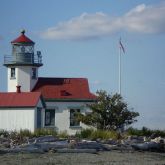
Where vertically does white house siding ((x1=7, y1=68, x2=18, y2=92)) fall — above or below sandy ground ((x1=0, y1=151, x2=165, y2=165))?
above

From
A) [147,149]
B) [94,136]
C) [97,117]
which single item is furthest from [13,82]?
[147,149]

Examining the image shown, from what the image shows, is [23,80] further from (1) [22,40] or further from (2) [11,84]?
(1) [22,40]

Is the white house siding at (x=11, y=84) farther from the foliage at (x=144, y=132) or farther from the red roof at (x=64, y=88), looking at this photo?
the foliage at (x=144, y=132)

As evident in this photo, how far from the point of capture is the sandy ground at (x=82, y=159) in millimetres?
19612

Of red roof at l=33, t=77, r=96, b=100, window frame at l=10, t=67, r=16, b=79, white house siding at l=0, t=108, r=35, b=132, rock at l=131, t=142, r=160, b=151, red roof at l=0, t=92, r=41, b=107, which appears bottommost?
rock at l=131, t=142, r=160, b=151

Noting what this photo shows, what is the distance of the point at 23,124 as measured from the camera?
145ft

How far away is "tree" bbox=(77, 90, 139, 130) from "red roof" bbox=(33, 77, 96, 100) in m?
6.51

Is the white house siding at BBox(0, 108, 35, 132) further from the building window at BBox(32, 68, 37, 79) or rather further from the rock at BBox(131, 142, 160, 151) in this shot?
the rock at BBox(131, 142, 160, 151)

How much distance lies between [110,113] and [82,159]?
68.3 ft

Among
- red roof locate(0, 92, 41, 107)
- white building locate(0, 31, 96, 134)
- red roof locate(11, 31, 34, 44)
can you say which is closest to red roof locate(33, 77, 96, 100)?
white building locate(0, 31, 96, 134)

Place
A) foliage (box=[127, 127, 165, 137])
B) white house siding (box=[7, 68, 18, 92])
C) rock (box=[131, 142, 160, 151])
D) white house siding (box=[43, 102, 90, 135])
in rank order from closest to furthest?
rock (box=[131, 142, 160, 151]), foliage (box=[127, 127, 165, 137]), white house siding (box=[43, 102, 90, 135]), white house siding (box=[7, 68, 18, 92])

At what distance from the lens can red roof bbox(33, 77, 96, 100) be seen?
1953 inches

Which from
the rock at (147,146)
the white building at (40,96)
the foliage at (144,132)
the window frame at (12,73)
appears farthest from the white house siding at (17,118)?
the rock at (147,146)

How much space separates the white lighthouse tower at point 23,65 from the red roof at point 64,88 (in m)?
0.87
